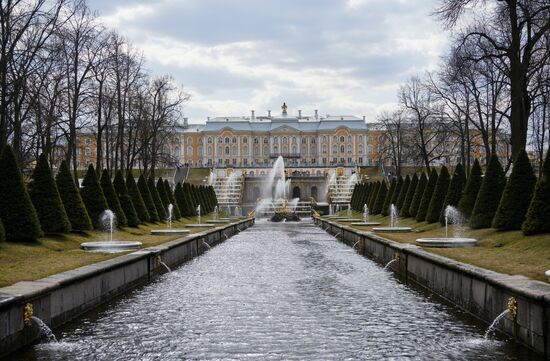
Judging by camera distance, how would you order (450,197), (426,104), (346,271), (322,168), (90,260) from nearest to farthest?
(90,260)
(346,271)
(450,197)
(426,104)
(322,168)

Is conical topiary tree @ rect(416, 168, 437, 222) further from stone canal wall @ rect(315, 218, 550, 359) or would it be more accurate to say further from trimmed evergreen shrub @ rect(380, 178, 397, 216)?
stone canal wall @ rect(315, 218, 550, 359)

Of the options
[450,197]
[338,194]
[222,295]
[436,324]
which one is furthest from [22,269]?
[338,194]

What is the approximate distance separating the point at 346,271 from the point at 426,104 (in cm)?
3096

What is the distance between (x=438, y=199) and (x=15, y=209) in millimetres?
16818

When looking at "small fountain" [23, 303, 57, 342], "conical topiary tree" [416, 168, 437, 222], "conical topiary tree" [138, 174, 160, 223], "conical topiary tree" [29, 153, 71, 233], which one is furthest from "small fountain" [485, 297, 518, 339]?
"conical topiary tree" [138, 174, 160, 223]

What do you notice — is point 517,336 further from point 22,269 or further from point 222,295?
point 22,269

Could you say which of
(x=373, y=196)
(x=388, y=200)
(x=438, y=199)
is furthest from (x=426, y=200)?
(x=373, y=196)

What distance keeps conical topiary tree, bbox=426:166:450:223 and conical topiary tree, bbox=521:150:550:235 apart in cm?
1056

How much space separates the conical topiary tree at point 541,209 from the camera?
14977 millimetres

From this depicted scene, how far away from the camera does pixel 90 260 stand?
13.1m

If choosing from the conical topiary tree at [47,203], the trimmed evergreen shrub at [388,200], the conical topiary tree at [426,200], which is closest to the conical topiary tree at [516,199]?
the conical topiary tree at [426,200]

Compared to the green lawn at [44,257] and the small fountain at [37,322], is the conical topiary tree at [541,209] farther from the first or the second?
the small fountain at [37,322]

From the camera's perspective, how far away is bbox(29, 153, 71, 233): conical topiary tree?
58.0 feet

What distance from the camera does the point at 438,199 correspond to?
26156 millimetres
